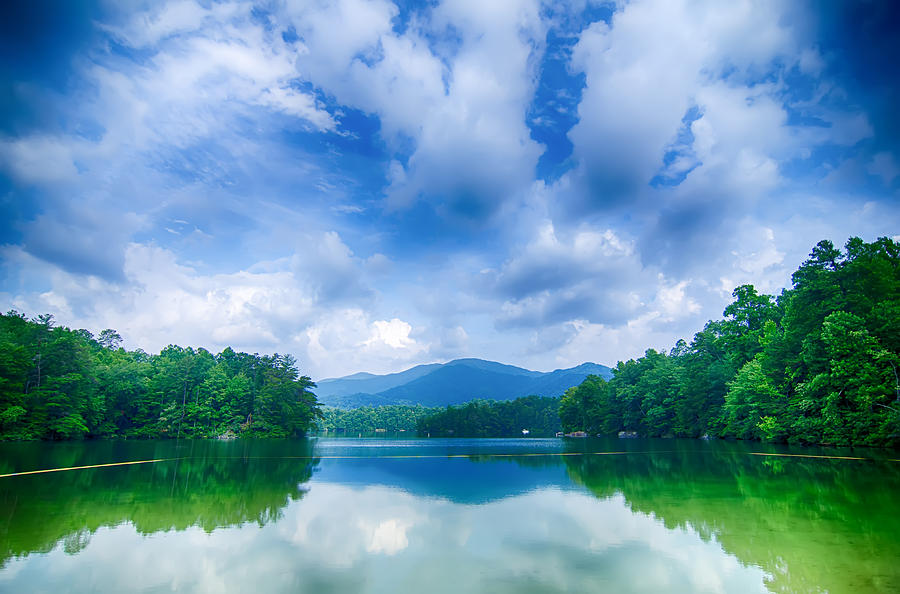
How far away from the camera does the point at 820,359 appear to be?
29.3 metres

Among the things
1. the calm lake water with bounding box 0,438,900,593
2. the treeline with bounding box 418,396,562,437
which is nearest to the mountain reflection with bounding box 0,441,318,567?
the calm lake water with bounding box 0,438,900,593

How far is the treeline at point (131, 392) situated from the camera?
44.7 m

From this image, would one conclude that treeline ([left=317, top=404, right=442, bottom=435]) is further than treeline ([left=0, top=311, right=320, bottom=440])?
Yes

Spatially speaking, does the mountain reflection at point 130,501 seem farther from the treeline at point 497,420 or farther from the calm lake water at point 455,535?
the treeline at point 497,420

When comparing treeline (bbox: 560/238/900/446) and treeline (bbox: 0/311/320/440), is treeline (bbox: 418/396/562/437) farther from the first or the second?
treeline (bbox: 560/238/900/446)

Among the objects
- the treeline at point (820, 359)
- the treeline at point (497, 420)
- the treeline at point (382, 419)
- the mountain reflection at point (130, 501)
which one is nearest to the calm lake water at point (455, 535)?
the mountain reflection at point (130, 501)

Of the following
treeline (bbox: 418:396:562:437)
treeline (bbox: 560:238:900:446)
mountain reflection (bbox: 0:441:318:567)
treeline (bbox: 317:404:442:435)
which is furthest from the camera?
treeline (bbox: 317:404:442:435)

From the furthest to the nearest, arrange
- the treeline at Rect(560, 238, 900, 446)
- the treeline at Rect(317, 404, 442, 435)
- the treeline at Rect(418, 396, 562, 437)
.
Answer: the treeline at Rect(317, 404, 442, 435)
the treeline at Rect(418, 396, 562, 437)
the treeline at Rect(560, 238, 900, 446)

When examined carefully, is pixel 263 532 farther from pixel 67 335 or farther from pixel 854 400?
pixel 67 335

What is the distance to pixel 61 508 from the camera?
11758 mm

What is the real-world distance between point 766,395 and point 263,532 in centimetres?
4181

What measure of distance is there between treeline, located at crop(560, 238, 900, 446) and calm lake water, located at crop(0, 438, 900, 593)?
11778 mm

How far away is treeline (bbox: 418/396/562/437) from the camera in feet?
385

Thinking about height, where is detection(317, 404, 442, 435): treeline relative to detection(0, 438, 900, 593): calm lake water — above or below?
above
